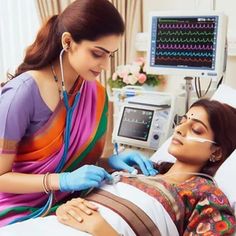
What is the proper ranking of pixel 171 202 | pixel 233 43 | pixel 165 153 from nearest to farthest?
pixel 171 202
pixel 165 153
pixel 233 43

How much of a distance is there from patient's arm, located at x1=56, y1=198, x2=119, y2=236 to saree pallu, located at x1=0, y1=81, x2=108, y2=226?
259 millimetres

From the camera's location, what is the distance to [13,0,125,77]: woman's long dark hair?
1356 mm

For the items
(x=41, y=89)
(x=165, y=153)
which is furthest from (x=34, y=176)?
(x=165, y=153)

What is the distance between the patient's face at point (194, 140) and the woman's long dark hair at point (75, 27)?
453 millimetres

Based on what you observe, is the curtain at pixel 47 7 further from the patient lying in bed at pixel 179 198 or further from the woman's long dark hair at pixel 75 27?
the patient lying in bed at pixel 179 198

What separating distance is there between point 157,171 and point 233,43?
1225 mm

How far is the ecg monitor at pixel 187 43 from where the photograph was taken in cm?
201

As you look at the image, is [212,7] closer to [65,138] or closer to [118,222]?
[65,138]

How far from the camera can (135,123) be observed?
6.93ft

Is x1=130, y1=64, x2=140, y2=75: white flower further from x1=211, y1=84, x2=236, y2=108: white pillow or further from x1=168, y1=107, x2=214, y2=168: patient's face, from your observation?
x1=168, y1=107, x2=214, y2=168: patient's face

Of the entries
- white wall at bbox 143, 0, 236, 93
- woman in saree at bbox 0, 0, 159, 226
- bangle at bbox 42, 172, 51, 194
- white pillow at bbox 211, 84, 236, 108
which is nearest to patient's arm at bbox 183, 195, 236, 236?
woman in saree at bbox 0, 0, 159, 226

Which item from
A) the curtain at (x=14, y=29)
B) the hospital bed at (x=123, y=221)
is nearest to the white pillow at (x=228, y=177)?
the hospital bed at (x=123, y=221)

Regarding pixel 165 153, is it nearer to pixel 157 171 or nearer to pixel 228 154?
pixel 157 171

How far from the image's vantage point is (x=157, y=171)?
Answer: 1.66 metres
